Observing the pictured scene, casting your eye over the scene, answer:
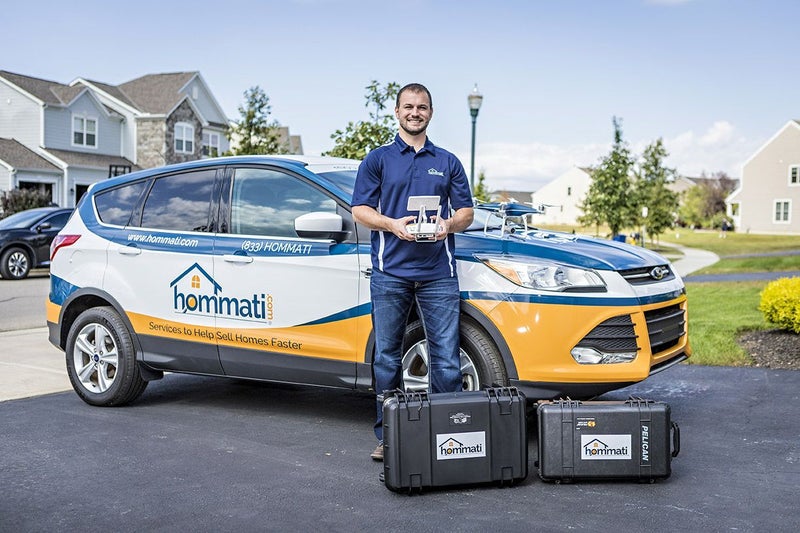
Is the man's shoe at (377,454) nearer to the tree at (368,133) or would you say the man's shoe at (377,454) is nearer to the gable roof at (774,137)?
the tree at (368,133)

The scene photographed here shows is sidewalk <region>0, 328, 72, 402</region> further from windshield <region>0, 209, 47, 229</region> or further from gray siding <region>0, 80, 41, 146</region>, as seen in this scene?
gray siding <region>0, 80, 41, 146</region>

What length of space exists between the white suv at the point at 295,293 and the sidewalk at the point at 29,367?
68cm

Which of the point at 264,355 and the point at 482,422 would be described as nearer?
the point at 482,422

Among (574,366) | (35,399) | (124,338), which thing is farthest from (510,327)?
(35,399)

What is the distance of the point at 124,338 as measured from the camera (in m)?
6.50

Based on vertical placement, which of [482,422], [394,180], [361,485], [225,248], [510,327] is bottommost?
[361,485]

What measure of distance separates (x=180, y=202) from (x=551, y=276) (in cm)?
292

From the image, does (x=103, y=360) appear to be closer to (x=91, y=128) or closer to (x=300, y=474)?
(x=300, y=474)

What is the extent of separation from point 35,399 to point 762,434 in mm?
5398

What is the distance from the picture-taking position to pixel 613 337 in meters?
5.09

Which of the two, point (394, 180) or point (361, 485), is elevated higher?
point (394, 180)

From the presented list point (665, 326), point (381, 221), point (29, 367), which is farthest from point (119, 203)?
point (665, 326)

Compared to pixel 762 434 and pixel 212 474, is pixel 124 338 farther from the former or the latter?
pixel 762 434

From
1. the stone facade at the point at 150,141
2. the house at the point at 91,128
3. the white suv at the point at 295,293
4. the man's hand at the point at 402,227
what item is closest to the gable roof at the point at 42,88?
the house at the point at 91,128
